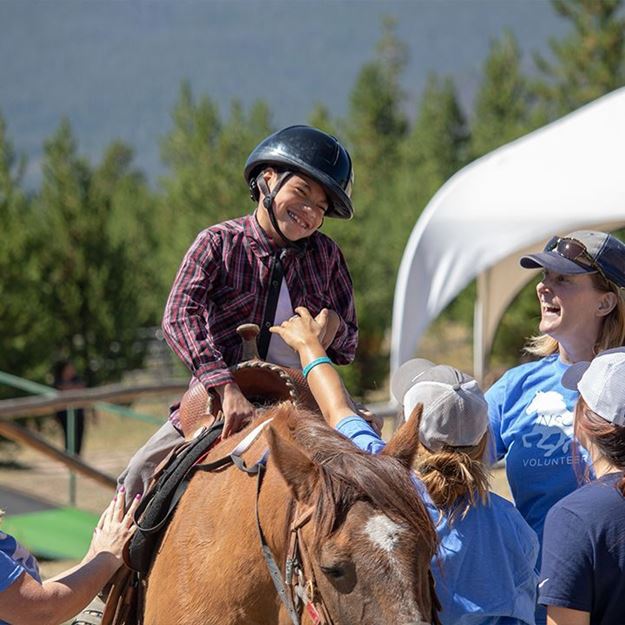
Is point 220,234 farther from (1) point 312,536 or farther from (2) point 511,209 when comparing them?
(2) point 511,209

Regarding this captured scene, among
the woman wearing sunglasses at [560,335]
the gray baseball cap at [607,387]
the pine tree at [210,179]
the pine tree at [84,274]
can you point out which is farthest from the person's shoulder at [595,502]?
the pine tree at [210,179]

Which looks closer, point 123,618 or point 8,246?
point 123,618

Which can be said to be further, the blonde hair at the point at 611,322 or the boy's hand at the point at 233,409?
the blonde hair at the point at 611,322

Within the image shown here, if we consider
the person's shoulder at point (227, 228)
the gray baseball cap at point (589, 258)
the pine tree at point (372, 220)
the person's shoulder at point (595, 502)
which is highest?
the person's shoulder at point (227, 228)

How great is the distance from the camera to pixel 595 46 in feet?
104

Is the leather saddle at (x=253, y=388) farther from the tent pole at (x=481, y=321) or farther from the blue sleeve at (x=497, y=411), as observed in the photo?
the tent pole at (x=481, y=321)

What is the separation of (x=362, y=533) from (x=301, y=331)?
1.05m

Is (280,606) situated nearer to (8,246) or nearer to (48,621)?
(48,621)

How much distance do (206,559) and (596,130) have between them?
9296mm

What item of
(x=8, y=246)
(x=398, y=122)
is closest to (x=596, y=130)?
(x=8, y=246)

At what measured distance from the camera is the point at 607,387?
2.56 meters

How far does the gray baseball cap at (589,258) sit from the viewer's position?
10.9ft

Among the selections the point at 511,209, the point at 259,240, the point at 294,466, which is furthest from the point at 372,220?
the point at 294,466

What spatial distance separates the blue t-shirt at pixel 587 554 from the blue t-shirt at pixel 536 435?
2.02 feet
